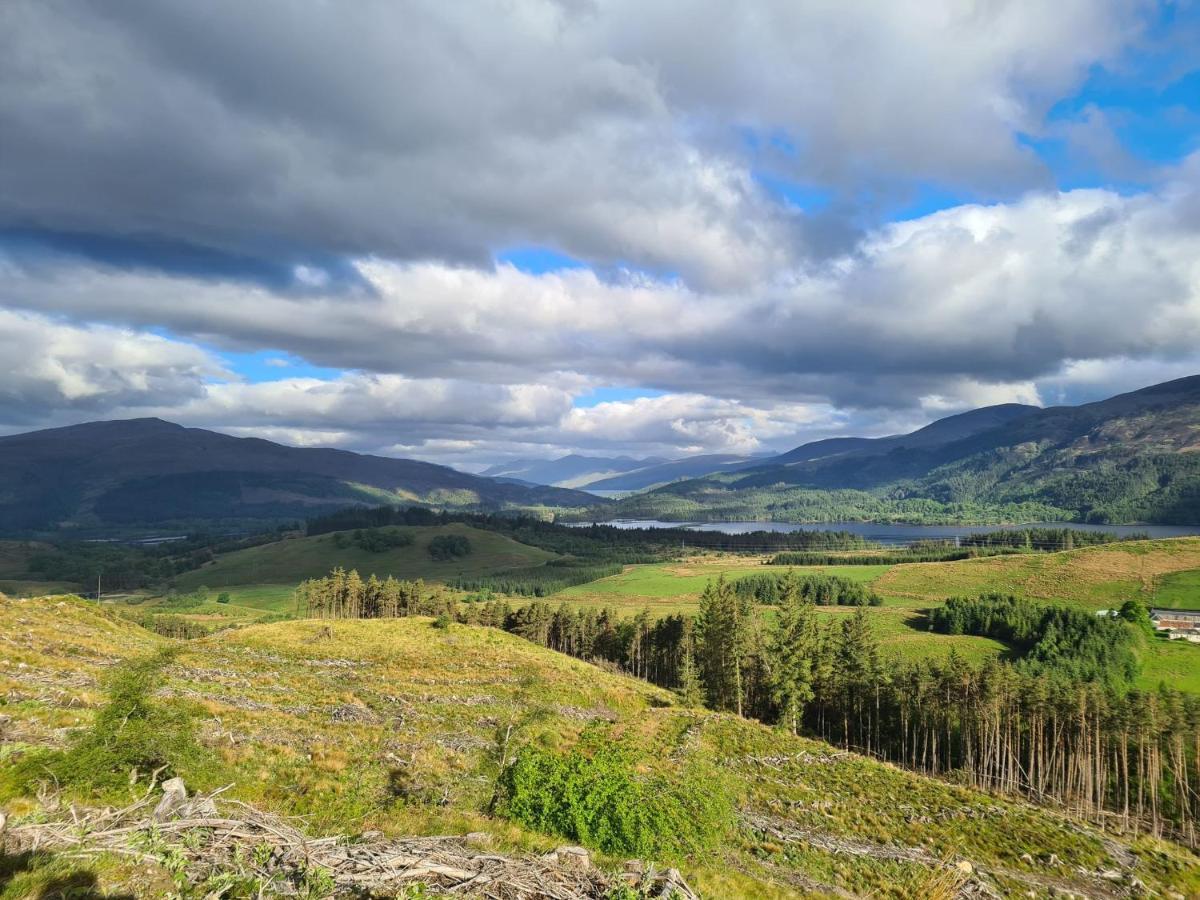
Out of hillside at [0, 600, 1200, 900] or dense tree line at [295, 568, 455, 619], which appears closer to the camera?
hillside at [0, 600, 1200, 900]

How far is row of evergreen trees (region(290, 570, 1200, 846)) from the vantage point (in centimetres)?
6325

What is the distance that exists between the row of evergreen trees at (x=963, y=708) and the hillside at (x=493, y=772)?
40.1 ft

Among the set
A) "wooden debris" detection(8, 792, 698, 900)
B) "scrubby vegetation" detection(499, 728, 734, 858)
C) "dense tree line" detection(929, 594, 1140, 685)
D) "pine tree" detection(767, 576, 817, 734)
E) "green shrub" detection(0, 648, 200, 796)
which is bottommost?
"dense tree line" detection(929, 594, 1140, 685)

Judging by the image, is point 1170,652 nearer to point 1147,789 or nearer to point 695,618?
point 1147,789

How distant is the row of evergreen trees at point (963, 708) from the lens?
63.2 meters

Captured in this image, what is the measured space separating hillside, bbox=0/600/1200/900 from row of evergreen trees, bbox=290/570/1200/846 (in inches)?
481

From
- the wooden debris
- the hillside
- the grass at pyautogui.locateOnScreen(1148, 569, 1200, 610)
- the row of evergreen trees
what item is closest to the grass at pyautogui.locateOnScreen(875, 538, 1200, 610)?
the grass at pyautogui.locateOnScreen(1148, 569, 1200, 610)

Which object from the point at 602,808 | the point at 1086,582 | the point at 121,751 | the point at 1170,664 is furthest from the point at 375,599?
the point at 1086,582

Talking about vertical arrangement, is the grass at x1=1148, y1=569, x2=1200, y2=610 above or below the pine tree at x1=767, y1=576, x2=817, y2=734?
below

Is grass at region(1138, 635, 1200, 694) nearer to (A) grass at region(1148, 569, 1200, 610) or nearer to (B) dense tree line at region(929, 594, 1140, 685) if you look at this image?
(B) dense tree line at region(929, 594, 1140, 685)

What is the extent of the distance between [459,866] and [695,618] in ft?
316

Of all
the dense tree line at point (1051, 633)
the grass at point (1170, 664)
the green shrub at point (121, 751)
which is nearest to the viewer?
the green shrub at point (121, 751)

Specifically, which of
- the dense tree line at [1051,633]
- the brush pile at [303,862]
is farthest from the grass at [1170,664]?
the brush pile at [303,862]

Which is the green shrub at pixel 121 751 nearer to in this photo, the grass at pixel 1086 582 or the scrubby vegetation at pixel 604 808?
the scrubby vegetation at pixel 604 808
